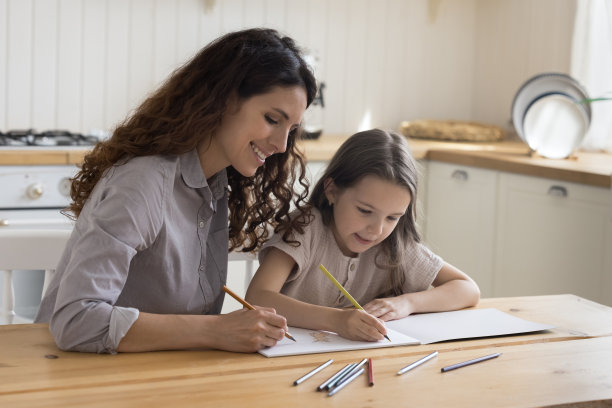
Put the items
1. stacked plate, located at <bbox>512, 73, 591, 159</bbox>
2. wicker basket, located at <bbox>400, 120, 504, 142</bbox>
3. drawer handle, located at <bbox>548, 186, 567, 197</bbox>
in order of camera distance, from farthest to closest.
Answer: wicker basket, located at <bbox>400, 120, 504, 142</bbox>, stacked plate, located at <bbox>512, 73, 591, 159</bbox>, drawer handle, located at <bbox>548, 186, 567, 197</bbox>

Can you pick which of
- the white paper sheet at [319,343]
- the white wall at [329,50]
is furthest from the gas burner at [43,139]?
the white paper sheet at [319,343]

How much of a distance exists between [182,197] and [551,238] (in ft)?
5.66

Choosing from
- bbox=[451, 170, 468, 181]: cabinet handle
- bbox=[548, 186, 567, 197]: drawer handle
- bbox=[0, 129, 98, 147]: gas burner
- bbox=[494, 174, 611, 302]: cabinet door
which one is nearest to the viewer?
Answer: bbox=[494, 174, 611, 302]: cabinet door

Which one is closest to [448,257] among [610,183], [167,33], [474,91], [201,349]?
[610,183]

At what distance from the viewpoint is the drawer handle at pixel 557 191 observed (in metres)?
2.64

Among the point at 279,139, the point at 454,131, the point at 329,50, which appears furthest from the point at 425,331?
the point at 329,50

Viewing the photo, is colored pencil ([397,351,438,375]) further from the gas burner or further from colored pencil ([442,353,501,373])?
the gas burner

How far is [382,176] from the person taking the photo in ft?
5.16

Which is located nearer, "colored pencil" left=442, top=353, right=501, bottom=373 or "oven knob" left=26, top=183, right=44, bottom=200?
"colored pencil" left=442, top=353, right=501, bottom=373

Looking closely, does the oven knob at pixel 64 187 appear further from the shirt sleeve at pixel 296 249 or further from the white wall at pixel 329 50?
the shirt sleeve at pixel 296 249

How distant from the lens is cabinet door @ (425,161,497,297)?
3.03 meters

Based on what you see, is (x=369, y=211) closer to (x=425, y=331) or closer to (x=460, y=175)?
(x=425, y=331)

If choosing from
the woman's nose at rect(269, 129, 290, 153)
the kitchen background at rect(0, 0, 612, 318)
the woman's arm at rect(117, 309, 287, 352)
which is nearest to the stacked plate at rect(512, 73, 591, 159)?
the kitchen background at rect(0, 0, 612, 318)

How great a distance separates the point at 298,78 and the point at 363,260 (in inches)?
18.0
